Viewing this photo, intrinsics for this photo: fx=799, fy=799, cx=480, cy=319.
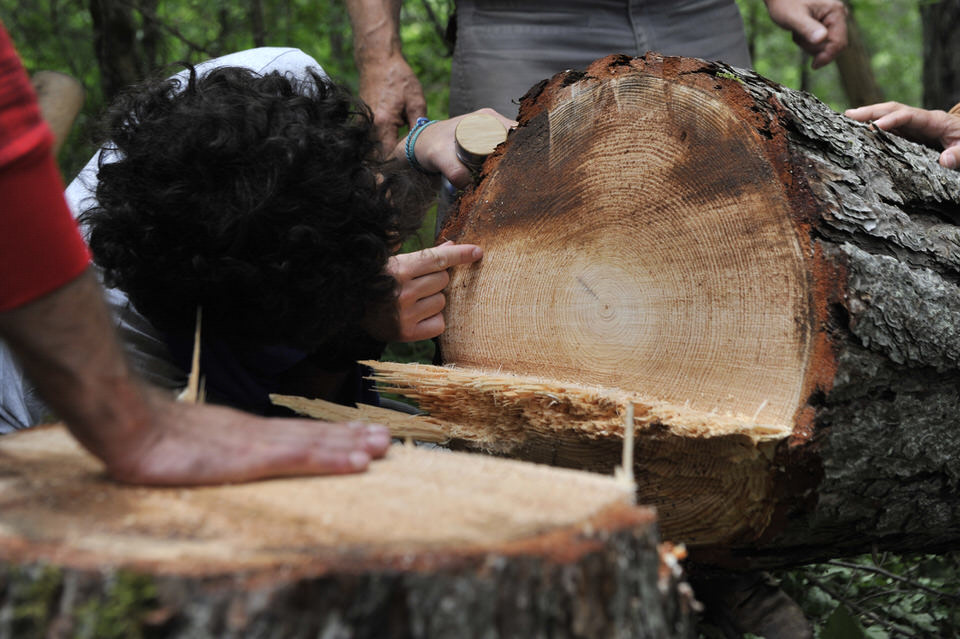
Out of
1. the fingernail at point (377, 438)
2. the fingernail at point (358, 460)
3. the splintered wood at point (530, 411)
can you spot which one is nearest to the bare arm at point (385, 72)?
the splintered wood at point (530, 411)

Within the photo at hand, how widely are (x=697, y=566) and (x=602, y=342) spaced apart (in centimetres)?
57

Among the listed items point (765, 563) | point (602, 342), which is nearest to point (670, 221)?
point (602, 342)

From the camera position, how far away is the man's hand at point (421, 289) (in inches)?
81.8

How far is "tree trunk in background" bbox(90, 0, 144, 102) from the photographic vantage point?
464 centimetres

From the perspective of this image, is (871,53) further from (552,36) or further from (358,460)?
(358,460)

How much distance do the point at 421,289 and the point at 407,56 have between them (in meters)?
3.66

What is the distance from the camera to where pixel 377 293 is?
1969 mm

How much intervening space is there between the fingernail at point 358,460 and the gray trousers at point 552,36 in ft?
6.91

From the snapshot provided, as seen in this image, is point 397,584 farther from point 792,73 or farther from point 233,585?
point 792,73

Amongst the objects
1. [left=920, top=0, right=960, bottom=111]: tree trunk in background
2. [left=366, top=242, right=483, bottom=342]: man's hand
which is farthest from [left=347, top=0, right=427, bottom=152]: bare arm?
[left=920, top=0, right=960, bottom=111]: tree trunk in background

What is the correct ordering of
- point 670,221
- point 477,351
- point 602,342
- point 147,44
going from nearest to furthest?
point 670,221 → point 602,342 → point 477,351 → point 147,44

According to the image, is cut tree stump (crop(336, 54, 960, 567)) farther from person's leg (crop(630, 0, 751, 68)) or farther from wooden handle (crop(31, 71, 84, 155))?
wooden handle (crop(31, 71, 84, 155))

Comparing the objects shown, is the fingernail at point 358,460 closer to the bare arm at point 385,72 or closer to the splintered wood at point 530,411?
the splintered wood at point 530,411

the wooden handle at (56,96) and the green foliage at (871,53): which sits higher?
the wooden handle at (56,96)
